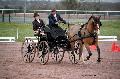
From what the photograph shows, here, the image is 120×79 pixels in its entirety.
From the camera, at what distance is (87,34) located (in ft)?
54.0

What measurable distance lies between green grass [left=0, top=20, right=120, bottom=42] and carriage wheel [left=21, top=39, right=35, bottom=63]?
458 inches

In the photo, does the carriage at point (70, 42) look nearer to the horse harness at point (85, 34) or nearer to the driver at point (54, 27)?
the horse harness at point (85, 34)

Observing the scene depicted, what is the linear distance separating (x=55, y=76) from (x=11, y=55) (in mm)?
6948

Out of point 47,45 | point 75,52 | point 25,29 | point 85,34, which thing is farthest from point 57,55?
point 25,29

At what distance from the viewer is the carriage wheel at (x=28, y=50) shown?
674 inches

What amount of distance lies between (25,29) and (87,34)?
19.3 m

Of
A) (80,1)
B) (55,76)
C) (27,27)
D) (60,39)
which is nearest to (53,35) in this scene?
(60,39)

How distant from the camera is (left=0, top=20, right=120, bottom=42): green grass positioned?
32.3 m

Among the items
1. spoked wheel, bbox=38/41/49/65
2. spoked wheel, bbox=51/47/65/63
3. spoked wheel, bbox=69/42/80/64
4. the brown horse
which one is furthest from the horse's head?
spoked wheel, bbox=38/41/49/65

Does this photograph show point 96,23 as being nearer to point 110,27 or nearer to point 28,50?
point 28,50

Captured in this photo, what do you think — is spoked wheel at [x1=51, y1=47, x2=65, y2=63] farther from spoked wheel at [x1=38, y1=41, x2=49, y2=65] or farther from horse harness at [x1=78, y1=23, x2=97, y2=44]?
horse harness at [x1=78, y1=23, x2=97, y2=44]

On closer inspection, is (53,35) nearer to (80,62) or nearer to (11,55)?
(80,62)

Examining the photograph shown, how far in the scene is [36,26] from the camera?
55.3ft

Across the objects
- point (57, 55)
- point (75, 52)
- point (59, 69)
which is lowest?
point (59, 69)
